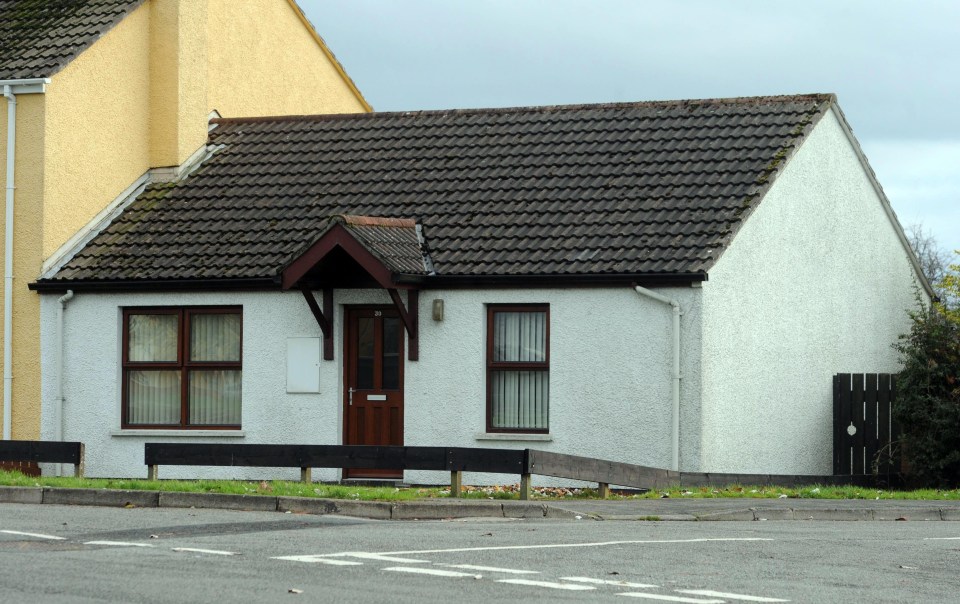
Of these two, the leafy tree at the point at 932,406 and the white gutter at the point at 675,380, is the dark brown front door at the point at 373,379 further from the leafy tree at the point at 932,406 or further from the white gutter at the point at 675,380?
the leafy tree at the point at 932,406

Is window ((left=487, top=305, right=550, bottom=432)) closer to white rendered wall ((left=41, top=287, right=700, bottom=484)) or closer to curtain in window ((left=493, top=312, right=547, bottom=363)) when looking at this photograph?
curtain in window ((left=493, top=312, right=547, bottom=363))

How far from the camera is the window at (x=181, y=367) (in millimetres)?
22141

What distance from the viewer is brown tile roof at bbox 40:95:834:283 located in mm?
20516

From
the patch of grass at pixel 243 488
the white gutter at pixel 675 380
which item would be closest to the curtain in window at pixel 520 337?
the white gutter at pixel 675 380

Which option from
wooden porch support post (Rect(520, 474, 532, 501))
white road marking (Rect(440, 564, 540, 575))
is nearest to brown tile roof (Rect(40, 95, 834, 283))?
wooden porch support post (Rect(520, 474, 532, 501))

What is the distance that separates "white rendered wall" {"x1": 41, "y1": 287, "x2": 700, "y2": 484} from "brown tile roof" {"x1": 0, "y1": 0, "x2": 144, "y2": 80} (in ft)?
11.8

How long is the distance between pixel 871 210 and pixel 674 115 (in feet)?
14.5

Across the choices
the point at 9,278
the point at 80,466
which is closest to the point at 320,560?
the point at 80,466

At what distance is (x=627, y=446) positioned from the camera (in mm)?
19938

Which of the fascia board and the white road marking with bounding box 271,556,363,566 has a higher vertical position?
the fascia board

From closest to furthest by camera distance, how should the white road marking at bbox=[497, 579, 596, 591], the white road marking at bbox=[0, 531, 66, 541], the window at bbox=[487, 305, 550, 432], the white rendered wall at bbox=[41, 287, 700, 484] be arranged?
the white road marking at bbox=[497, 579, 596, 591]
the white road marking at bbox=[0, 531, 66, 541]
the white rendered wall at bbox=[41, 287, 700, 484]
the window at bbox=[487, 305, 550, 432]

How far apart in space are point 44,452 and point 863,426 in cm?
1236

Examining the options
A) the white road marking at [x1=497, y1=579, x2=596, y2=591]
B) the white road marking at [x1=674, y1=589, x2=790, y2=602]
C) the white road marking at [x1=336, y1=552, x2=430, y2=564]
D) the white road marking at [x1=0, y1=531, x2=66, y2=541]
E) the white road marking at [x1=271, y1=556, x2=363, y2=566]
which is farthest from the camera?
the white road marking at [x1=0, y1=531, x2=66, y2=541]

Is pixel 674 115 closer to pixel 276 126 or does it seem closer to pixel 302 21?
pixel 276 126
